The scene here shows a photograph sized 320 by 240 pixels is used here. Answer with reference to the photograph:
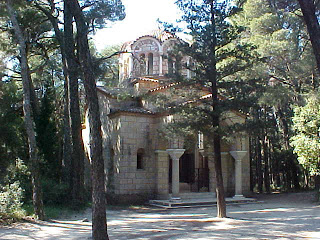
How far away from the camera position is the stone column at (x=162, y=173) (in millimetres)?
16281

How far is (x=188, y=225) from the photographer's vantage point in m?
10.5

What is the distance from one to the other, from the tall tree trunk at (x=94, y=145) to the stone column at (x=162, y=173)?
887 cm

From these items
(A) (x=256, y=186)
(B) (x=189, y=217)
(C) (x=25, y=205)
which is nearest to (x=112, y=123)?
(C) (x=25, y=205)

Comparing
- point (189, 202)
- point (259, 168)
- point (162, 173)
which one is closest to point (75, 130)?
point (162, 173)

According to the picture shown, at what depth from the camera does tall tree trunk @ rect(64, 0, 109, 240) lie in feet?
24.1

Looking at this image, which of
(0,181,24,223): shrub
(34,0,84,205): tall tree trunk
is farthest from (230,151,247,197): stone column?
(0,181,24,223): shrub

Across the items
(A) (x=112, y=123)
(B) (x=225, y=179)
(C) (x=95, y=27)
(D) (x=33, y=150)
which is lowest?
(B) (x=225, y=179)

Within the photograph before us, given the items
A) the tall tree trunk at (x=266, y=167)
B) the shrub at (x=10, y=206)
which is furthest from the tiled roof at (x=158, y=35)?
the shrub at (x=10, y=206)

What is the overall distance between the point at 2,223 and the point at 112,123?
305 inches

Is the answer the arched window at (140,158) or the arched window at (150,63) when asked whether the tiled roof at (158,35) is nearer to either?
the arched window at (150,63)

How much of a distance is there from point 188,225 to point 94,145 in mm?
4466

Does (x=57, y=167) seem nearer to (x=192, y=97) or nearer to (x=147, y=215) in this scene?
A: (x=147, y=215)

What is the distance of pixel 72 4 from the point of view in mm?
8180

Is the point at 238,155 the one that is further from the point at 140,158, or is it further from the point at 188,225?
the point at 188,225
